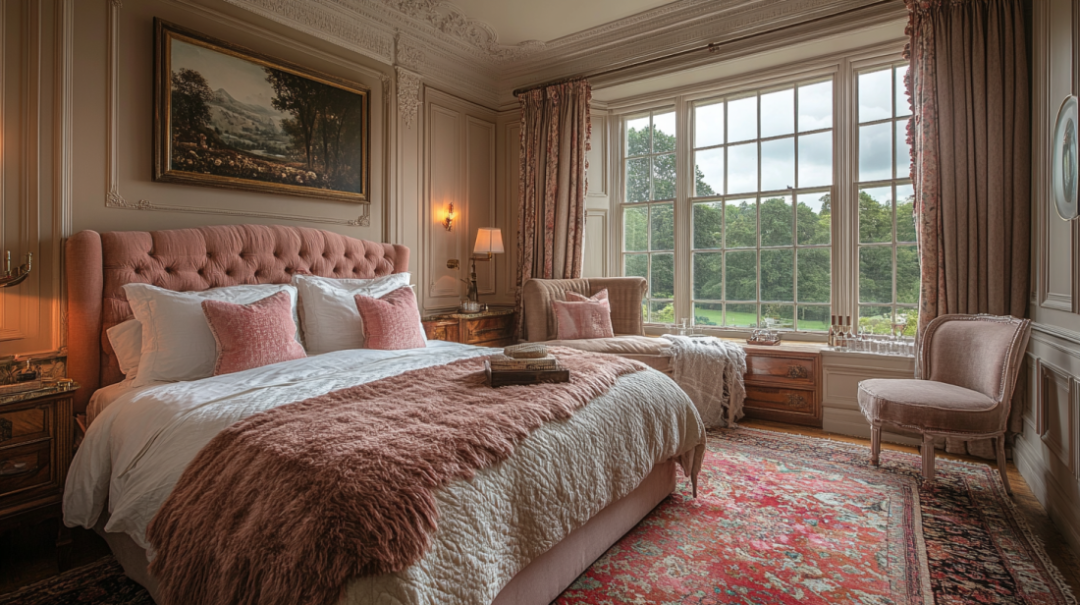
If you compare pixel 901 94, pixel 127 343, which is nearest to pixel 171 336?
pixel 127 343

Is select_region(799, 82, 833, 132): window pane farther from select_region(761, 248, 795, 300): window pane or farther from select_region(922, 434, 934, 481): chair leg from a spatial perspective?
select_region(922, 434, 934, 481): chair leg

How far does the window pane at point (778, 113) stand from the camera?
168 inches

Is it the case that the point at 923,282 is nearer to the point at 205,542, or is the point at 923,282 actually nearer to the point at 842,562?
the point at 842,562

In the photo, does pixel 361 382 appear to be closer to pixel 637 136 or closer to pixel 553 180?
pixel 553 180

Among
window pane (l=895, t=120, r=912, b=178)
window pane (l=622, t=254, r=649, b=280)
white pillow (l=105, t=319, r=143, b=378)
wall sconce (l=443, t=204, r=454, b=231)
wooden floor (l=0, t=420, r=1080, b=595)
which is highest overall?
window pane (l=895, t=120, r=912, b=178)

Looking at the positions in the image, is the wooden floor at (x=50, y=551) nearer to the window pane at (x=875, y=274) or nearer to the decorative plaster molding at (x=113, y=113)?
the decorative plaster molding at (x=113, y=113)

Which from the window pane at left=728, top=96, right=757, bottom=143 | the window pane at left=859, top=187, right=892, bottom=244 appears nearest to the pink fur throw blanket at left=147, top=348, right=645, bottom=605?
the window pane at left=859, top=187, right=892, bottom=244

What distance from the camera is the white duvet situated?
121 cm

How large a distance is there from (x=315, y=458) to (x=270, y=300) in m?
1.57

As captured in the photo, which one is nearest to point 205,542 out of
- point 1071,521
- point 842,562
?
point 842,562

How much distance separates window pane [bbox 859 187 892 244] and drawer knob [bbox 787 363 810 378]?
1.13m

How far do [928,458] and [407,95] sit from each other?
4183mm

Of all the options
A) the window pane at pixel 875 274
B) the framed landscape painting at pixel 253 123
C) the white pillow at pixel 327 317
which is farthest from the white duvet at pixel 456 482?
the window pane at pixel 875 274

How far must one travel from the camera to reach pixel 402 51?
4102 mm
